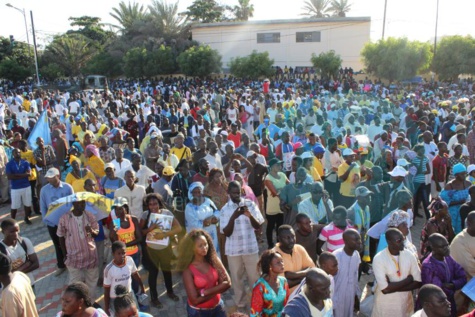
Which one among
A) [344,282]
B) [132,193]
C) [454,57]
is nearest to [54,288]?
[132,193]

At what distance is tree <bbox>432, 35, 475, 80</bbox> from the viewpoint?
28.8m

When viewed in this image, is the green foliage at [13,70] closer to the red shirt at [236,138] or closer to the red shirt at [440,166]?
the red shirt at [236,138]

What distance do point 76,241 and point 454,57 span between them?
29949mm

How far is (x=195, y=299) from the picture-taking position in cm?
393

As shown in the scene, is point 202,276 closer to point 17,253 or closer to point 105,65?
point 17,253

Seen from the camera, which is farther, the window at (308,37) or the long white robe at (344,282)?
the window at (308,37)

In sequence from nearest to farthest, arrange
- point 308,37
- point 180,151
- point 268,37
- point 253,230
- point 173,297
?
point 253,230
point 173,297
point 180,151
point 308,37
point 268,37

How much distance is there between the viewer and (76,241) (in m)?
5.12

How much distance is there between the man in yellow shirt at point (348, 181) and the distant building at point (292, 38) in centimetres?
3253

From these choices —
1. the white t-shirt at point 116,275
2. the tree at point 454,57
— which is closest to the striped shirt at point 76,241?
the white t-shirt at point 116,275

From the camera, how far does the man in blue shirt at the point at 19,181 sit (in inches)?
318

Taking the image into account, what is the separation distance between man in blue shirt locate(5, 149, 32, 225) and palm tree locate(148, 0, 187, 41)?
37.0 m

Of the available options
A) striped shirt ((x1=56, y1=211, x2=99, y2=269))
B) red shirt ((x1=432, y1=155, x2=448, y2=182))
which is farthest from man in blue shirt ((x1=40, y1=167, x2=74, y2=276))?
red shirt ((x1=432, y1=155, x2=448, y2=182))

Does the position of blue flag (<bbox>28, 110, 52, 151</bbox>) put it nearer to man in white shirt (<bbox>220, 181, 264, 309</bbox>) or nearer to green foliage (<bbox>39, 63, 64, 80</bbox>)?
man in white shirt (<bbox>220, 181, 264, 309</bbox>)
